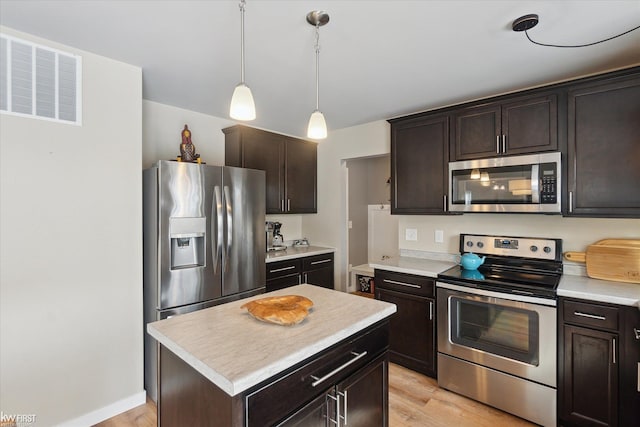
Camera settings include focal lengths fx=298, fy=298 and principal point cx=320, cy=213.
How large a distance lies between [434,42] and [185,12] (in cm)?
145

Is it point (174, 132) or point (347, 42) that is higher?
point (347, 42)

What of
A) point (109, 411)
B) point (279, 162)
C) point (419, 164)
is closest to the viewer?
point (109, 411)

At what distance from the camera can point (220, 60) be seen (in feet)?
6.84

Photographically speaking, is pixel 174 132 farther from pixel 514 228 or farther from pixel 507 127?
pixel 514 228

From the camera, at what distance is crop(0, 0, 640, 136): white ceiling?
1548mm

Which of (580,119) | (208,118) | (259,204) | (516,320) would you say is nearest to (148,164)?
(208,118)

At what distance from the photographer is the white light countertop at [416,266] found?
101 inches

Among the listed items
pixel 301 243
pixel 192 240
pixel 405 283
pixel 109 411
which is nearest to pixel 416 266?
pixel 405 283

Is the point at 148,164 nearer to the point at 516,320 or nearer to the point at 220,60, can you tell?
the point at 220,60

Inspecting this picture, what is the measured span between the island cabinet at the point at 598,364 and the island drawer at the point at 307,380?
4.63 ft

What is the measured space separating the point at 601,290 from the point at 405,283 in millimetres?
1292

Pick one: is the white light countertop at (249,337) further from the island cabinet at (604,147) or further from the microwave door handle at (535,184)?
the island cabinet at (604,147)

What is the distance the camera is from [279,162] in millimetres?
3740

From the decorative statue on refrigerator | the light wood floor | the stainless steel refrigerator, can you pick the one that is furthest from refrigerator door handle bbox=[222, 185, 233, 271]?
the light wood floor
